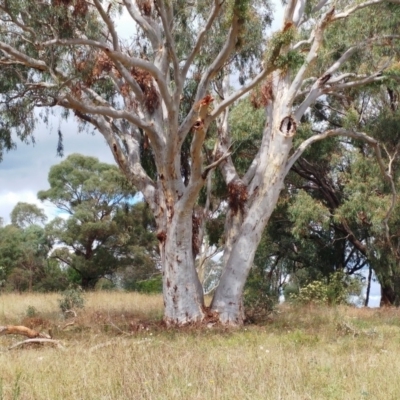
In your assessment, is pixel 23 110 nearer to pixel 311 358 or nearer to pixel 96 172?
pixel 311 358

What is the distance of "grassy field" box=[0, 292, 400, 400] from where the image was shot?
4750mm

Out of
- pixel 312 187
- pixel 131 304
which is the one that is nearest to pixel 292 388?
pixel 131 304

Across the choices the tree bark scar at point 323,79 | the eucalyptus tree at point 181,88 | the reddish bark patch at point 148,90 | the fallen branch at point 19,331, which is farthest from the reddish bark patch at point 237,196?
the fallen branch at point 19,331

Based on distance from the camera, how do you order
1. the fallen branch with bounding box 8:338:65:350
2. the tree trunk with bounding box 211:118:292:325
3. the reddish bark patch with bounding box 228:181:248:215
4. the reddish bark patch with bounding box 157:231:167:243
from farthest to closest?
the reddish bark patch with bounding box 228:181:248:215 < the reddish bark patch with bounding box 157:231:167:243 < the tree trunk with bounding box 211:118:292:325 < the fallen branch with bounding box 8:338:65:350

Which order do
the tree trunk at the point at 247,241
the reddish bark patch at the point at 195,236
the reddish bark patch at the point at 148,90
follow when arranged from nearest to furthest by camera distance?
the tree trunk at the point at 247,241
the reddish bark patch at the point at 195,236
the reddish bark patch at the point at 148,90

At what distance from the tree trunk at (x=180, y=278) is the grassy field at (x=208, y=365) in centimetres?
43

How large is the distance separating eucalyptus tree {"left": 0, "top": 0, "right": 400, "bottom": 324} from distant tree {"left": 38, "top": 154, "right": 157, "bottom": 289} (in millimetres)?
14946

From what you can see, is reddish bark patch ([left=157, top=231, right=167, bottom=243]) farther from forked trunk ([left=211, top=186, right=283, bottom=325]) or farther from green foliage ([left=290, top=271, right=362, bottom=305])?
green foliage ([left=290, top=271, right=362, bottom=305])

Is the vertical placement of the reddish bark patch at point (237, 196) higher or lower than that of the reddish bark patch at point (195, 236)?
higher

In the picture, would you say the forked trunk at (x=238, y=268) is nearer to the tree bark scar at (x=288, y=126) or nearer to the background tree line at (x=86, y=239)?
the tree bark scar at (x=288, y=126)

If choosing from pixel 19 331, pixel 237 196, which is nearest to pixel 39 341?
pixel 19 331

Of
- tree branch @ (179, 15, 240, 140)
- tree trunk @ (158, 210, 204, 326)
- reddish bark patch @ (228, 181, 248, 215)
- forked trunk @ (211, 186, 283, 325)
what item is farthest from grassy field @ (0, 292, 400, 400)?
tree branch @ (179, 15, 240, 140)

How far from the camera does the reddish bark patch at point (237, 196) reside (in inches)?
452

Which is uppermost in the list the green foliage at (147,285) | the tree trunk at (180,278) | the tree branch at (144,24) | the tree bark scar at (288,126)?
the tree branch at (144,24)
